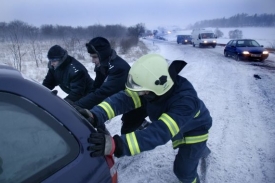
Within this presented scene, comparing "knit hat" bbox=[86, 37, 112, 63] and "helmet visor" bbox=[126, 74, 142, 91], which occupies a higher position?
"knit hat" bbox=[86, 37, 112, 63]

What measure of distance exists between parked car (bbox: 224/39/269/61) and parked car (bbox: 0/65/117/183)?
547 inches

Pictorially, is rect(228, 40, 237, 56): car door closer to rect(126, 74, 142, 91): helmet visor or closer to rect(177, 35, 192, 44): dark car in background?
rect(126, 74, 142, 91): helmet visor

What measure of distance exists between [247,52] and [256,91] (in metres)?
7.62

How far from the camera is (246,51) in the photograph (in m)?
13.3

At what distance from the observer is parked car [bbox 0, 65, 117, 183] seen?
3.59 feet

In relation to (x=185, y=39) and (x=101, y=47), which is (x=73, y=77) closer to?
(x=101, y=47)

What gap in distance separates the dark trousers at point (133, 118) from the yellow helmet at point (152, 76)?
1259 mm

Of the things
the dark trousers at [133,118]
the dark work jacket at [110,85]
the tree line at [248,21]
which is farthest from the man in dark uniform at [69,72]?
the tree line at [248,21]

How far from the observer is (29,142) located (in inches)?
45.3

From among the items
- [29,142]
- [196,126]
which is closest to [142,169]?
[196,126]

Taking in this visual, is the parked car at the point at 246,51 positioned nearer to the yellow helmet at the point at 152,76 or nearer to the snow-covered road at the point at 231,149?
the snow-covered road at the point at 231,149

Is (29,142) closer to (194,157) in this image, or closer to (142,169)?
(194,157)

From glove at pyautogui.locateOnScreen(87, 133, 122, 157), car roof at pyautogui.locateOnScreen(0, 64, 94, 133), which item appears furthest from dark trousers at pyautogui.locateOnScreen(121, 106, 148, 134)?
car roof at pyautogui.locateOnScreen(0, 64, 94, 133)

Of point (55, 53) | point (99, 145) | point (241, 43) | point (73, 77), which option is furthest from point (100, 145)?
point (241, 43)
